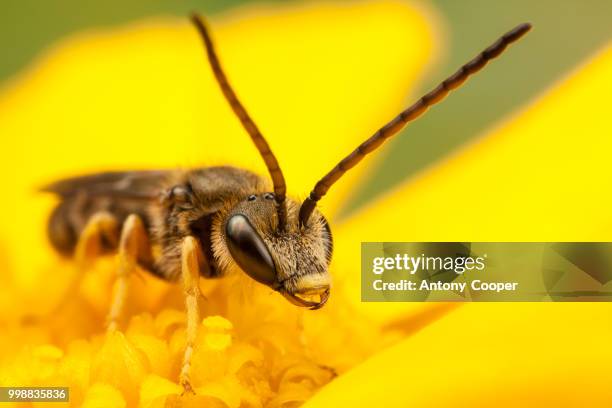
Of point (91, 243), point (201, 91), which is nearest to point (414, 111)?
point (91, 243)

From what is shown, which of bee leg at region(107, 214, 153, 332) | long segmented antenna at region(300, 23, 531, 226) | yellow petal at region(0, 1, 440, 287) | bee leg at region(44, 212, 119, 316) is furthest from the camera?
yellow petal at region(0, 1, 440, 287)

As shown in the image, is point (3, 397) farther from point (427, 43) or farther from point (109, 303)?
point (427, 43)

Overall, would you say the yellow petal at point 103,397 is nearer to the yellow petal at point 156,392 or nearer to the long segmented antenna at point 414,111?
the yellow petal at point 156,392

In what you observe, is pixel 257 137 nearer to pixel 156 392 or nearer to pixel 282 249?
pixel 282 249

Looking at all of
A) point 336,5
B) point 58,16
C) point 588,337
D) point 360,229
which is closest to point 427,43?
point 336,5

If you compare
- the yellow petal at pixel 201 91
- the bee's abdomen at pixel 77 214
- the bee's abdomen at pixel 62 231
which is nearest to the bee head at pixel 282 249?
the bee's abdomen at pixel 77 214

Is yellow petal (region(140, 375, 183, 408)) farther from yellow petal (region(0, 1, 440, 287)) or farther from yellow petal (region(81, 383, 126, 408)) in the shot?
yellow petal (region(0, 1, 440, 287))

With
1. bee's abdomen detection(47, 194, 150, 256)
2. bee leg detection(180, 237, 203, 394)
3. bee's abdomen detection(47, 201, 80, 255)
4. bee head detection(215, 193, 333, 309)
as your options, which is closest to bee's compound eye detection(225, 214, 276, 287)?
bee head detection(215, 193, 333, 309)
